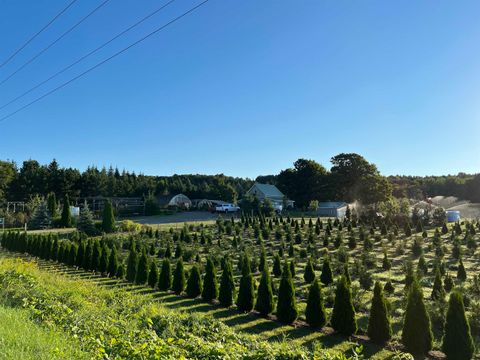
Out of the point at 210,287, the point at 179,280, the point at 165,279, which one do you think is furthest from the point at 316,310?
the point at 165,279

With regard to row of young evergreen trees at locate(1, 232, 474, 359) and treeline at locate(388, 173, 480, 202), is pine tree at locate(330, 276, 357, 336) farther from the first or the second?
treeline at locate(388, 173, 480, 202)

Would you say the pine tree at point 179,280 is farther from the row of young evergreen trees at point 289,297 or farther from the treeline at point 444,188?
the treeline at point 444,188

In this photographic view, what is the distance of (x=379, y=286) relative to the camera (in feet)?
27.2

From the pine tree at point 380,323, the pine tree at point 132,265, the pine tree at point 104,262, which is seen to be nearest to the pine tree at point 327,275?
the pine tree at point 380,323

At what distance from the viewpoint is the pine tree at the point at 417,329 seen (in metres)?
7.45

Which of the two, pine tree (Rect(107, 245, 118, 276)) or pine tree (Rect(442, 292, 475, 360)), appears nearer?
pine tree (Rect(442, 292, 475, 360))

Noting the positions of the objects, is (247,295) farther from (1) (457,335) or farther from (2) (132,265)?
(2) (132,265)

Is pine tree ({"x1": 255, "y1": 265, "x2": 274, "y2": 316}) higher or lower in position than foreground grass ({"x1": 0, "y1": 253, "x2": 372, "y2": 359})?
lower

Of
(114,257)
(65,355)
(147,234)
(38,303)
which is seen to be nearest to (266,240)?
(147,234)

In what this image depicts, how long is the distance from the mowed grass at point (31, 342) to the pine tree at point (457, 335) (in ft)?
20.8

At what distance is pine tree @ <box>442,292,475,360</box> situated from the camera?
6.82m

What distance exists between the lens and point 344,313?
8.59m

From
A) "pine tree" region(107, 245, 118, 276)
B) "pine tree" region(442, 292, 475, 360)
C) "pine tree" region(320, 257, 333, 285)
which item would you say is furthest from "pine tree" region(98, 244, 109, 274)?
"pine tree" region(442, 292, 475, 360)

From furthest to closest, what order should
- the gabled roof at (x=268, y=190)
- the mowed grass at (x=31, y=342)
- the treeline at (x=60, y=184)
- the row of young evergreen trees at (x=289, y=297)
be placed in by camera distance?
the gabled roof at (x=268, y=190), the treeline at (x=60, y=184), the row of young evergreen trees at (x=289, y=297), the mowed grass at (x=31, y=342)
